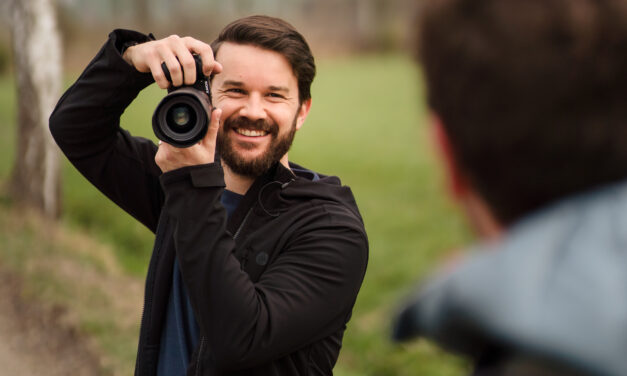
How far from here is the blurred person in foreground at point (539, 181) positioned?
80 cm

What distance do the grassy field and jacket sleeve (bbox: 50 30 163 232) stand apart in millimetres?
945

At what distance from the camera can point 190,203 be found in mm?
1716

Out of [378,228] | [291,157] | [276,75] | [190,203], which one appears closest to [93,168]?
[276,75]

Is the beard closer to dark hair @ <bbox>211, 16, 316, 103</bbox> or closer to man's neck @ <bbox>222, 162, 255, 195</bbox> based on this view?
man's neck @ <bbox>222, 162, 255, 195</bbox>

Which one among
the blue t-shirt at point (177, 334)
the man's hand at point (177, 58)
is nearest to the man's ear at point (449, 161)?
the man's hand at point (177, 58)

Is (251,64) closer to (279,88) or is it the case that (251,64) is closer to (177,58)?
(279,88)

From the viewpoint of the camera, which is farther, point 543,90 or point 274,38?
point 274,38

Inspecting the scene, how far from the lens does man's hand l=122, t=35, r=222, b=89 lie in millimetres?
2035

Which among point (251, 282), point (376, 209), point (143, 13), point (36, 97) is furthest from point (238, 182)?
point (143, 13)

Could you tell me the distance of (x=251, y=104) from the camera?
2.39 metres

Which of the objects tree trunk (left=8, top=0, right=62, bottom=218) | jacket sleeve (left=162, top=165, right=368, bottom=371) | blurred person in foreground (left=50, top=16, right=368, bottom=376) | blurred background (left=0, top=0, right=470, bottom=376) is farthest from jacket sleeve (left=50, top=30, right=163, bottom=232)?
tree trunk (left=8, top=0, right=62, bottom=218)

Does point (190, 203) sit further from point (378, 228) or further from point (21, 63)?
point (378, 228)

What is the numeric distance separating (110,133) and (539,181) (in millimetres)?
1816

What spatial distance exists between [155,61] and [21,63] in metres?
5.81
